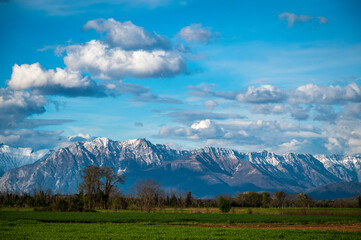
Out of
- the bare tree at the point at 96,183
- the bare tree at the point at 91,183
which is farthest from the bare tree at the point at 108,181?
the bare tree at the point at 91,183

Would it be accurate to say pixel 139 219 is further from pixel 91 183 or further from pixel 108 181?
pixel 91 183

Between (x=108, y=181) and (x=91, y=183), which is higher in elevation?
(x=108, y=181)

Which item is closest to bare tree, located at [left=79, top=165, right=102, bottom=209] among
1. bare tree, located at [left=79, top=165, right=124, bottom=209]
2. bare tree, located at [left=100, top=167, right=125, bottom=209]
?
bare tree, located at [left=79, top=165, right=124, bottom=209]

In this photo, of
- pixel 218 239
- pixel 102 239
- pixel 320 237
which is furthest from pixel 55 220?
pixel 320 237

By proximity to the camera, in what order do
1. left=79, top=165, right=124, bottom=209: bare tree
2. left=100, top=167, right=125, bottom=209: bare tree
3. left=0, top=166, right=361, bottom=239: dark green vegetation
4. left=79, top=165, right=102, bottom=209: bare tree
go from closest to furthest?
left=0, top=166, right=361, bottom=239: dark green vegetation
left=79, top=165, right=102, bottom=209: bare tree
left=79, top=165, right=124, bottom=209: bare tree
left=100, top=167, right=125, bottom=209: bare tree

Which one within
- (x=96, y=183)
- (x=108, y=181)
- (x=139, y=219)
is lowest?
(x=139, y=219)

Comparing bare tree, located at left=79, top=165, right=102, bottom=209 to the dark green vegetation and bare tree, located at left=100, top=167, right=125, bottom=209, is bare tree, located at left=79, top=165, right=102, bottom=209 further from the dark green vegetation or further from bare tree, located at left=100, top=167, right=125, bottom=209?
bare tree, located at left=100, top=167, right=125, bottom=209

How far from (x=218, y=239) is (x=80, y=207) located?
9810 cm

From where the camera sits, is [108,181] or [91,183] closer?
[91,183]

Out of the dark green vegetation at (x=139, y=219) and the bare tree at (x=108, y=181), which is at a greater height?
the bare tree at (x=108, y=181)

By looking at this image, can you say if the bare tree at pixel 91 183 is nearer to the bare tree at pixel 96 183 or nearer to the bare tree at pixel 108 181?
the bare tree at pixel 96 183

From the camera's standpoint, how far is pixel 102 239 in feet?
162

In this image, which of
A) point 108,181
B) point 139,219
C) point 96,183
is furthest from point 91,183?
point 139,219

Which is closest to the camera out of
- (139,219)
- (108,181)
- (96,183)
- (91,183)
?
(139,219)
